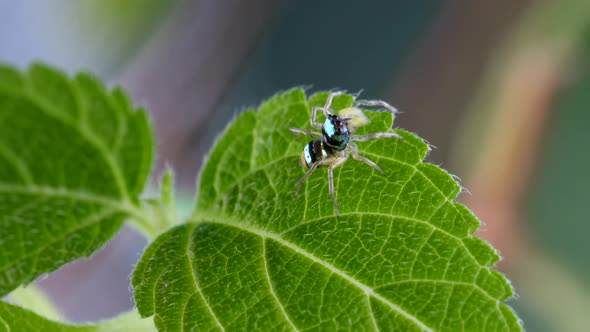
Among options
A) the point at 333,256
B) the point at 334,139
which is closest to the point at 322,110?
the point at 334,139

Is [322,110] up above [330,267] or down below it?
above

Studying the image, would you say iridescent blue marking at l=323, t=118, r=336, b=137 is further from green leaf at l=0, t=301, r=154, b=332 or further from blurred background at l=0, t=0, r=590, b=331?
blurred background at l=0, t=0, r=590, b=331

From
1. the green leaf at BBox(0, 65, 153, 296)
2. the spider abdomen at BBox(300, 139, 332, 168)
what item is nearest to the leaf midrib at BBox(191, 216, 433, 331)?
the spider abdomen at BBox(300, 139, 332, 168)

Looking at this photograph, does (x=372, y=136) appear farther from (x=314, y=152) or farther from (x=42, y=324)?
(x=42, y=324)

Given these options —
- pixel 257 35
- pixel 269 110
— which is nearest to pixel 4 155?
pixel 269 110

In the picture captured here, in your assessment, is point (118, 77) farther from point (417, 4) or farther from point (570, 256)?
point (570, 256)

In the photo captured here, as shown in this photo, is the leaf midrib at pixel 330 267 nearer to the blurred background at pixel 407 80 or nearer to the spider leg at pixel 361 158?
the spider leg at pixel 361 158

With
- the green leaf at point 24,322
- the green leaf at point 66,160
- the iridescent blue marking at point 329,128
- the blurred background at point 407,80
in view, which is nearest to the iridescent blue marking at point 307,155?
the iridescent blue marking at point 329,128
